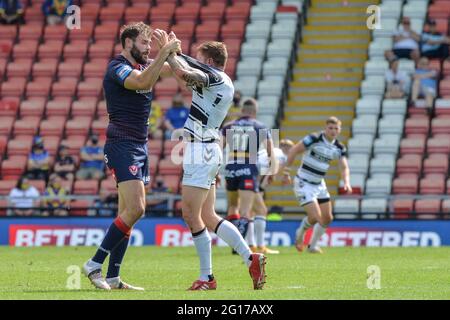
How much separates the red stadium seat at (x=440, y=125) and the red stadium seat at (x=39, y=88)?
30.3 ft

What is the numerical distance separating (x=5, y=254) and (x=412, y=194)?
9004 mm

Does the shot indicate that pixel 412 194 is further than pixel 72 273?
Yes

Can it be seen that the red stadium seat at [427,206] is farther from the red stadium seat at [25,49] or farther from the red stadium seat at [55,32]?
the red stadium seat at [25,49]

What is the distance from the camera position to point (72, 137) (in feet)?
94.3

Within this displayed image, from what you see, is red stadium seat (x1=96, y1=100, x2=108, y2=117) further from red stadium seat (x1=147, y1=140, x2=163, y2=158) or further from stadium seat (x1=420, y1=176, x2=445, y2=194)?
stadium seat (x1=420, y1=176, x2=445, y2=194)

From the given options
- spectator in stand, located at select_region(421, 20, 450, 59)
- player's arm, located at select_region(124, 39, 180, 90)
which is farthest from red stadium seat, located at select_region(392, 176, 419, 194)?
player's arm, located at select_region(124, 39, 180, 90)

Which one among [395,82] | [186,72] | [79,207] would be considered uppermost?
[395,82]

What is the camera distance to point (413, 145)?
87.9ft

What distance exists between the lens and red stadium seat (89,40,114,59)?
101ft

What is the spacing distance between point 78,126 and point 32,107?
1539 mm

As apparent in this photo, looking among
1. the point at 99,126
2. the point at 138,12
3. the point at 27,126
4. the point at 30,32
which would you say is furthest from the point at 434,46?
the point at 30,32

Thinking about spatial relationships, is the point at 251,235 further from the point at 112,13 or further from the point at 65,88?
the point at 112,13
